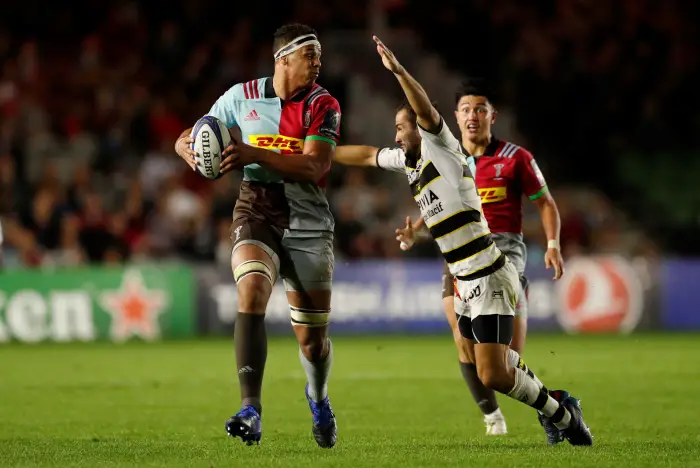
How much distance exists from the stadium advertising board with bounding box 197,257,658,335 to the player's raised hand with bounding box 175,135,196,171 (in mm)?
11936

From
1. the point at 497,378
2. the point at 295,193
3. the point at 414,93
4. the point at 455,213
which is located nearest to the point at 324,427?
the point at 497,378

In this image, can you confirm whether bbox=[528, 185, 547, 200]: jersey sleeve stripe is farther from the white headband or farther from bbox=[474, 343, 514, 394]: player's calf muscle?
the white headband

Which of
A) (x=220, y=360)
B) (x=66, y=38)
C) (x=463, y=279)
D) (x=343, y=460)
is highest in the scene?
(x=66, y=38)

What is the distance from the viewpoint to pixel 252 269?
7.35 m

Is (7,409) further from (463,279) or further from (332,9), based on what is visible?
(332,9)

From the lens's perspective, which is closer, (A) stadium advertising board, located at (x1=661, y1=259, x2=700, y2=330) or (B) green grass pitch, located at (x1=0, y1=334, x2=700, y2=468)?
(B) green grass pitch, located at (x1=0, y1=334, x2=700, y2=468)

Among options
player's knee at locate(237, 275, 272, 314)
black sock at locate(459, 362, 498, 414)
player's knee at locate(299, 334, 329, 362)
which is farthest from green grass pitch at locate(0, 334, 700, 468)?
player's knee at locate(237, 275, 272, 314)

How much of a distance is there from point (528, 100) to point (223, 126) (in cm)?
1718

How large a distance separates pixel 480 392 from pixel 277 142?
2424 millimetres

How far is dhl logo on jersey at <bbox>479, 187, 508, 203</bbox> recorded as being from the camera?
8.87 m

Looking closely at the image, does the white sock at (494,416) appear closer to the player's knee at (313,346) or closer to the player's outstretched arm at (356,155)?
the player's knee at (313,346)

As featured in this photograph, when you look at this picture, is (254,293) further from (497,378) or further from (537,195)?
(537,195)

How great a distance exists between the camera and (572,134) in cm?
2355

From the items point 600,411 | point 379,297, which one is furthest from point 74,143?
point 600,411
